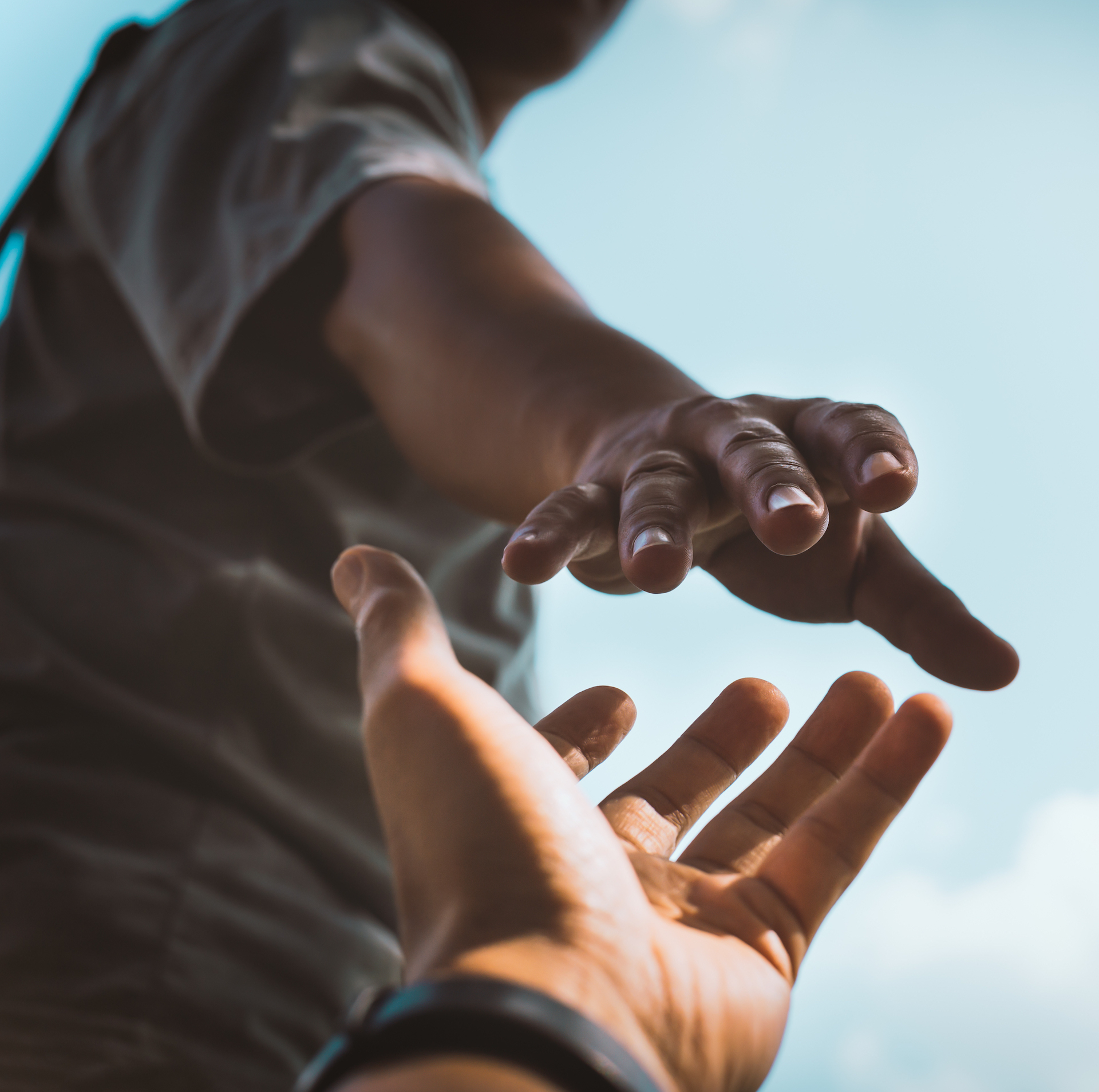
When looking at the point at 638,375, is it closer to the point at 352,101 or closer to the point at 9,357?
the point at 352,101

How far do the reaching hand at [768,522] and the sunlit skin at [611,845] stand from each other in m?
0.09

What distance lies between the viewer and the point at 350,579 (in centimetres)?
44

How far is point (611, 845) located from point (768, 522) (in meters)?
0.15

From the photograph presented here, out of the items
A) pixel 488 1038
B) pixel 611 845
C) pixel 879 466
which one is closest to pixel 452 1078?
pixel 488 1038

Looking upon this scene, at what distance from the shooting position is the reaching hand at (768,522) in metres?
0.29

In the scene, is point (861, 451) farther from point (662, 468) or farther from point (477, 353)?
point (477, 353)

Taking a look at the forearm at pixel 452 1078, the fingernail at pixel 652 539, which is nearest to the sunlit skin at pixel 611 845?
the forearm at pixel 452 1078

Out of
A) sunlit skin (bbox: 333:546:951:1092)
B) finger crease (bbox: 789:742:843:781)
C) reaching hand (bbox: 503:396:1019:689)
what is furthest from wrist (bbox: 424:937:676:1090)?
finger crease (bbox: 789:742:843:781)

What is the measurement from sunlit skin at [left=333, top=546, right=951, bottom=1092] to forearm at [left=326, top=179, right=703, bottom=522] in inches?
2.9

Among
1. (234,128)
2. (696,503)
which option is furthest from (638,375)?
(234,128)

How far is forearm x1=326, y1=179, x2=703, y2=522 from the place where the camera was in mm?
393

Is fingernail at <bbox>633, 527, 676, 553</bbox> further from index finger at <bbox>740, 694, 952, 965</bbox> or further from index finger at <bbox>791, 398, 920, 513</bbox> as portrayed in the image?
index finger at <bbox>740, 694, 952, 965</bbox>

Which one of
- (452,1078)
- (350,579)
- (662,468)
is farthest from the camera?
(350,579)

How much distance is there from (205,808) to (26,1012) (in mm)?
135
